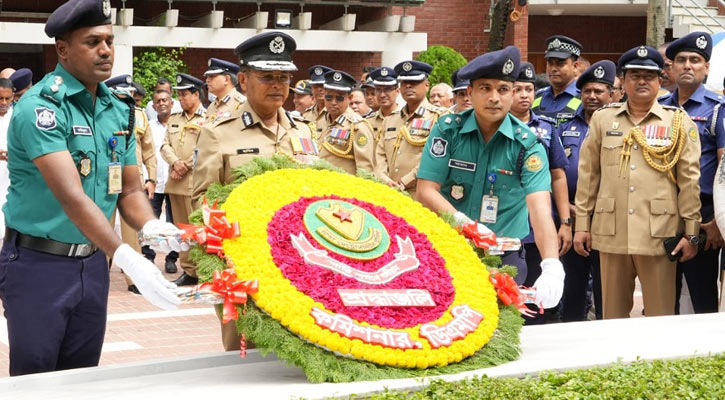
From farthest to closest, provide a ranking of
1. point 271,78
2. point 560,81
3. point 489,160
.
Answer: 1. point 560,81
2. point 489,160
3. point 271,78

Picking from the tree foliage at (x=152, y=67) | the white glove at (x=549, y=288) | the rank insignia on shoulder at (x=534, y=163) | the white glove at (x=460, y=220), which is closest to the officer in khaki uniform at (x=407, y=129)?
the rank insignia on shoulder at (x=534, y=163)

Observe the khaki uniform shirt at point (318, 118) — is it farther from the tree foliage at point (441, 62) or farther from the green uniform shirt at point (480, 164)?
the tree foliage at point (441, 62)

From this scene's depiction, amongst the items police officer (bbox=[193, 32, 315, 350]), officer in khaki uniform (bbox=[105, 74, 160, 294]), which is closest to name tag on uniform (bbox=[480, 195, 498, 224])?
police officer (bbox=[193, 32, 315, 350])

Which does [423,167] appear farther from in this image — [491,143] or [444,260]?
[444,260]

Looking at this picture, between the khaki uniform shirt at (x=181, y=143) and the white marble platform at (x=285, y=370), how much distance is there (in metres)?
6.17

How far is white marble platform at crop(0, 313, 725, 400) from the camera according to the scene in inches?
136

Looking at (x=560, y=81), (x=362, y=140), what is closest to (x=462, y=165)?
(x=560, y=81)

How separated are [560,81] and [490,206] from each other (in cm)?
338

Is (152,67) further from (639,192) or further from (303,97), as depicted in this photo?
(639,192)

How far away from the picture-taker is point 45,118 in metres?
3.82

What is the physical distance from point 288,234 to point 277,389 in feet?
2.43

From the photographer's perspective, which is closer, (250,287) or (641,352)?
(250,287)

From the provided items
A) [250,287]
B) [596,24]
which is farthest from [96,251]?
[596,24]

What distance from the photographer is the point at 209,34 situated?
795 inches
